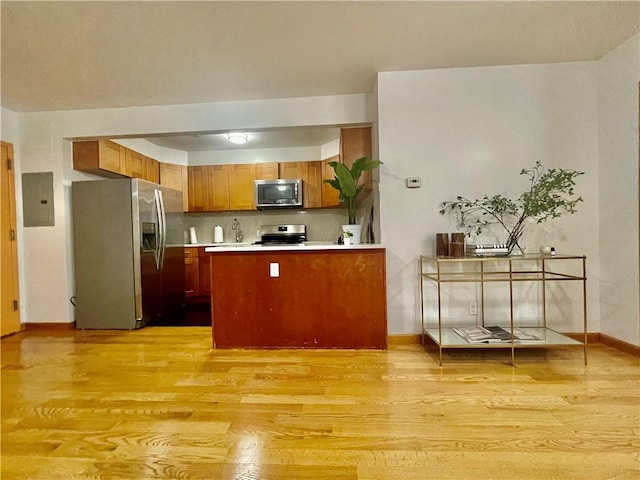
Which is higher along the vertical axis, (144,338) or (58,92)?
(58,92)

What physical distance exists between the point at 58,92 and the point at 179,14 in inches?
71.0

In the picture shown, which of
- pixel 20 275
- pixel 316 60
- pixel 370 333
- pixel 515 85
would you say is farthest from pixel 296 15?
pixel 20 275

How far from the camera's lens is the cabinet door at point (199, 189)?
5.03m

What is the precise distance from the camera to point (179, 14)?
1917 mm

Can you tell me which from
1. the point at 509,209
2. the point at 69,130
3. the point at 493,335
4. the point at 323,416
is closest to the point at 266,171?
the point at 69,130

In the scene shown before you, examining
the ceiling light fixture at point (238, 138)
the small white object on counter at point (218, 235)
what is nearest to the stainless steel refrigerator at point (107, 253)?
the ceiling light fixture at point (238, 138)

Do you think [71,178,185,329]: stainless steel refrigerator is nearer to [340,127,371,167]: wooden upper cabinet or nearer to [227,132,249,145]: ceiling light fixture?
[227,132,249,145]: ceiling light fixture

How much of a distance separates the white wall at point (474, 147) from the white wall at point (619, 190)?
2.6 inches

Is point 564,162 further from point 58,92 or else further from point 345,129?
point 58,92

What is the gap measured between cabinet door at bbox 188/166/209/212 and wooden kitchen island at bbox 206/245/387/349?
2.62m

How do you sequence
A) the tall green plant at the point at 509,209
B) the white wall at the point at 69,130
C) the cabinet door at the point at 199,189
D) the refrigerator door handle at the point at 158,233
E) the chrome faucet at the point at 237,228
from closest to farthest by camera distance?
the tall green plant at the point at 509,209, the white wall at the point at 69,130, the refrigerator door handle at the point at 158,233, the cabinet door at the point at 199,189, the chrome faucet at the point at 237,228

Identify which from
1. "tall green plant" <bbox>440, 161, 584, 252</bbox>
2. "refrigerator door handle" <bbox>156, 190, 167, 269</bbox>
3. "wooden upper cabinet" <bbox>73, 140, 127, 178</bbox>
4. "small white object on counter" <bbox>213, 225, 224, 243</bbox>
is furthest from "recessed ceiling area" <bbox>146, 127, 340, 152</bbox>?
"tall green plant" <bbox>440, 161, 584, 252</bbox>

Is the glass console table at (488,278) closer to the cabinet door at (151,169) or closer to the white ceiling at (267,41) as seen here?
the white ceiling at (267,41)

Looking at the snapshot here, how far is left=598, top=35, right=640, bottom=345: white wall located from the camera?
92.1 inches
